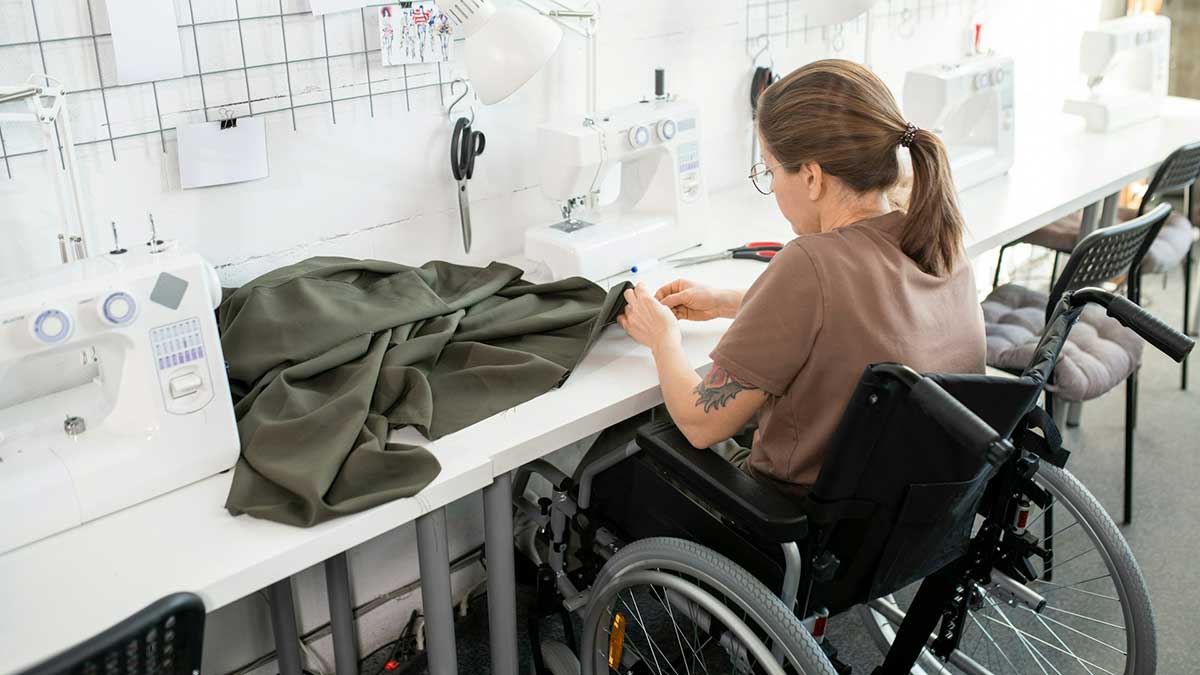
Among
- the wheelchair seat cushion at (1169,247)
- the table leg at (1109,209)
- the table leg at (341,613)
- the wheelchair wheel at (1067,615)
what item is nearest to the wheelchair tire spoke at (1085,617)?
the wheelchair wheel at (1067,615)

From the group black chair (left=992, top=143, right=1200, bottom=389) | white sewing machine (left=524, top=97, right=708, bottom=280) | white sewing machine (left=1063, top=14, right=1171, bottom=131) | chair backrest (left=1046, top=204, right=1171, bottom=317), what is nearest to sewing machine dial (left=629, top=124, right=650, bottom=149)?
white sewing machine (left=524, top=97, right=708, bottom=280)

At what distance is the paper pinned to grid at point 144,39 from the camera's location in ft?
5.32

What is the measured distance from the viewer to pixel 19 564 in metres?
1.25

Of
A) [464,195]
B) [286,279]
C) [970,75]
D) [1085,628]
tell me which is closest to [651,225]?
[464,195]

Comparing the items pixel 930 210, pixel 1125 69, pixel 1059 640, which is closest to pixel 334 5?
pixel 930 210

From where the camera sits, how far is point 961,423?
1070mm

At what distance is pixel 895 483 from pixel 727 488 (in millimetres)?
220

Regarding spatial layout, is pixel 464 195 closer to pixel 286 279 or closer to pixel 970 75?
pixel 286 279

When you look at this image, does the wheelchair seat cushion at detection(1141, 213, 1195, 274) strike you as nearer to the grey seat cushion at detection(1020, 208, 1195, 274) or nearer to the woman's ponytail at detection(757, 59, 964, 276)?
the grey seat cushion at detection(1020, 208, 1195, 274)

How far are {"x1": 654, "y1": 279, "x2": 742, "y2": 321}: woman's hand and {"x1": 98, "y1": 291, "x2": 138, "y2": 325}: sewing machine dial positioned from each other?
88 centimetres

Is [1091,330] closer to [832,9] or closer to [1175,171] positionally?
[1175,171]

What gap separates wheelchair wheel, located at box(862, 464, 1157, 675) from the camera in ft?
5.40

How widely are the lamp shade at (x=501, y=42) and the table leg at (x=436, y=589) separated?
2.29 feet

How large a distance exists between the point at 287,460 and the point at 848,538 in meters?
0.76
